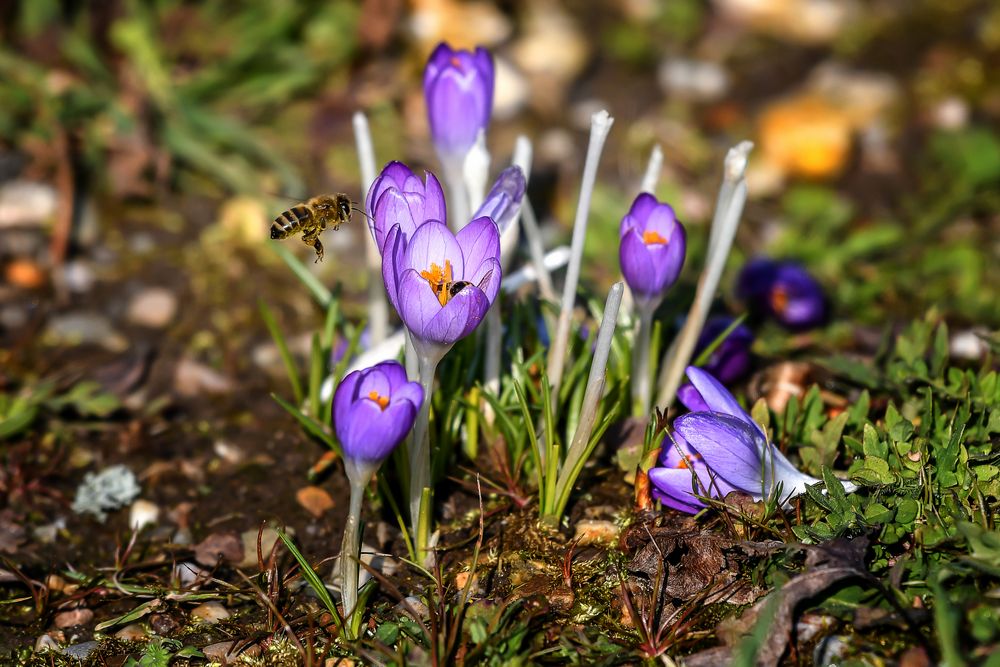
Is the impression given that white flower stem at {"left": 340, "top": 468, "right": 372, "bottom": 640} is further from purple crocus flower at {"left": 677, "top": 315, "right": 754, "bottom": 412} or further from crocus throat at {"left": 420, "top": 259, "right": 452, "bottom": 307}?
purple crocus flower at {"left": 677, "top": 315, "right": 754, "bottom": 412}

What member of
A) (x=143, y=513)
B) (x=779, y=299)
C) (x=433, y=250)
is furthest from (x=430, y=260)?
(x=779, y=299)

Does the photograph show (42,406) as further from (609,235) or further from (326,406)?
(609,235)

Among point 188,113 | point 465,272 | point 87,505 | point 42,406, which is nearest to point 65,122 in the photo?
point 188,113

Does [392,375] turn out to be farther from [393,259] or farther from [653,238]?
[653,238]

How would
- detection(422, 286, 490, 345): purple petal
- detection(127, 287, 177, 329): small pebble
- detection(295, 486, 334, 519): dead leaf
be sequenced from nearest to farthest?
detection(422, 286, 490, 345): purple petal → detection(295, 486, 334, 519): dead leaf → detection(127, 287, 177, 329): small pebble

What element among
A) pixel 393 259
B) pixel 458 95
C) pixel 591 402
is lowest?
pixel 591 402

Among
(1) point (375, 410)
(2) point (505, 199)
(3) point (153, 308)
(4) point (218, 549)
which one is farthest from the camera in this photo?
(3) point (153, 308)

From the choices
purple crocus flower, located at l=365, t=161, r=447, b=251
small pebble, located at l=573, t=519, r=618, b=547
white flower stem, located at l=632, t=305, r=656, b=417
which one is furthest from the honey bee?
small pebble, located at l=573, t=519, r=618, b=547
